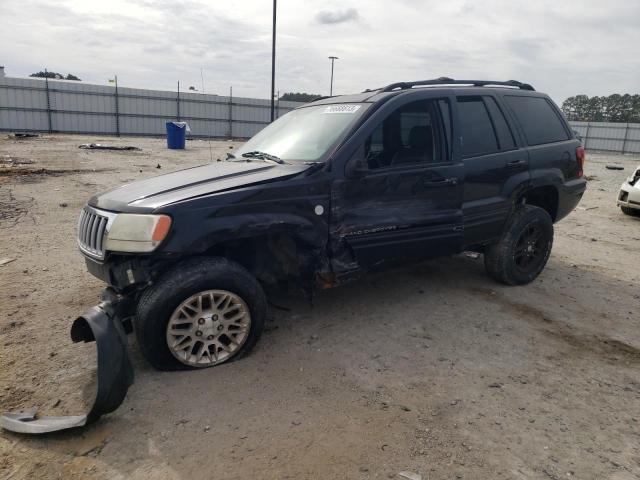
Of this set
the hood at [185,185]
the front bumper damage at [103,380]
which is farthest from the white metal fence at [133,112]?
the front bumper damage at [103,380]

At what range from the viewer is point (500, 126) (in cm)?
472

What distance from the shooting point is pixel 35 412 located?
9.28ft

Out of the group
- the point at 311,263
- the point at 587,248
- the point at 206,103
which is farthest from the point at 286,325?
the point at 206,103

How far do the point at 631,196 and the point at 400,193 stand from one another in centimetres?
686

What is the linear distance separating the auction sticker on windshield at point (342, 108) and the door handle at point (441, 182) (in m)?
0.82

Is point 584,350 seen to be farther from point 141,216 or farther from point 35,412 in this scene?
point 35,412

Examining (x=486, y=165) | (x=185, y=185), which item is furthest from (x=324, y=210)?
(x=486, y=165)

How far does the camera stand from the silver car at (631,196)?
28.5ft

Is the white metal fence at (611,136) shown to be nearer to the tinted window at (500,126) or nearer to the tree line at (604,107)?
the tree line at (604,107)

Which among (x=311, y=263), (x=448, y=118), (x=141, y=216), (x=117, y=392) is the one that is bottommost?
(x=117, y=392)

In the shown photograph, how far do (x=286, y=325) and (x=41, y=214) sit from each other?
5596mm

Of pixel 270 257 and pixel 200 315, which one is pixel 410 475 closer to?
pixel 200 315

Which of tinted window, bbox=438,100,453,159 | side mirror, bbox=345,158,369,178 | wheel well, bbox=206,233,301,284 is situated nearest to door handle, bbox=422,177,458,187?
tinted window, bbox=438,100,453,159

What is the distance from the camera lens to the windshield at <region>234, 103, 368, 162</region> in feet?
12.6
